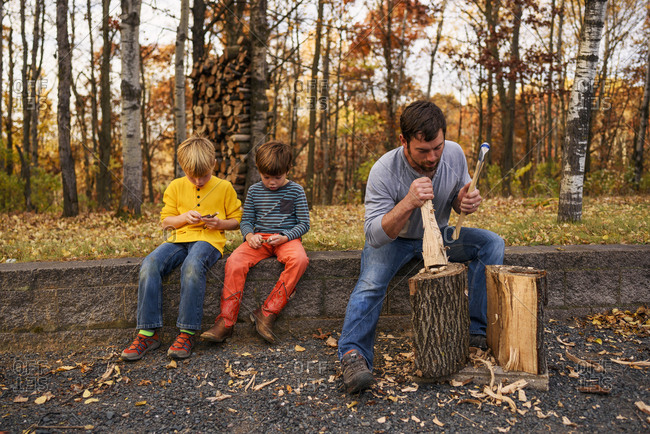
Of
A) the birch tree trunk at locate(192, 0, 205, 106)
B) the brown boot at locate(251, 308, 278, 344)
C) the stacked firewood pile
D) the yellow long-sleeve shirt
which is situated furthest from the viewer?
the birch tree trunk at locate(192, 0, 205, 106)

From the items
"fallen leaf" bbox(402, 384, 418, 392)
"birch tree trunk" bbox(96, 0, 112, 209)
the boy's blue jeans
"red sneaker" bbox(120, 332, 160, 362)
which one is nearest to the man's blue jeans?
"fallen leaf" bbox(402, 384, 418, 392)

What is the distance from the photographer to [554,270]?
11.1 ft

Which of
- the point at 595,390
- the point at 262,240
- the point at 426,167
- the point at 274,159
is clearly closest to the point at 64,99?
the point at 274,159

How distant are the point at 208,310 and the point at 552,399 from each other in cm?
216

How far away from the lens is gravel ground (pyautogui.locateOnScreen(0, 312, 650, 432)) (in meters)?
2.22

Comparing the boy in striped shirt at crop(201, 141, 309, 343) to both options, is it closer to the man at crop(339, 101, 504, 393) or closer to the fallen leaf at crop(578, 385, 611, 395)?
the man at crop(339, 101, 504, 393)

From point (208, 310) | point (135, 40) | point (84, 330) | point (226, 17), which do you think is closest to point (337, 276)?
point (208, 310)

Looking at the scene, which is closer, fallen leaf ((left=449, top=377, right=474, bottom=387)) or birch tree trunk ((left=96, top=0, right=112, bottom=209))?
fallen leaf ((left=449, top=377, right=474, bottom=387))

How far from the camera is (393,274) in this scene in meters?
2.91

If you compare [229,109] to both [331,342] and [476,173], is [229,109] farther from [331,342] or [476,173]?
[476,173]

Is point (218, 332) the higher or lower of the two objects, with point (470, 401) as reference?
higher

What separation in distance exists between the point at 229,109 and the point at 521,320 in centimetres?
637

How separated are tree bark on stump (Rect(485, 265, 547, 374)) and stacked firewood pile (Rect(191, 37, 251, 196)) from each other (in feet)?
18.6

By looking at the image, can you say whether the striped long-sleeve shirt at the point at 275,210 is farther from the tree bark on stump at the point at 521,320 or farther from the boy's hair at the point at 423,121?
the tree bark on stump at the point at 521,320
